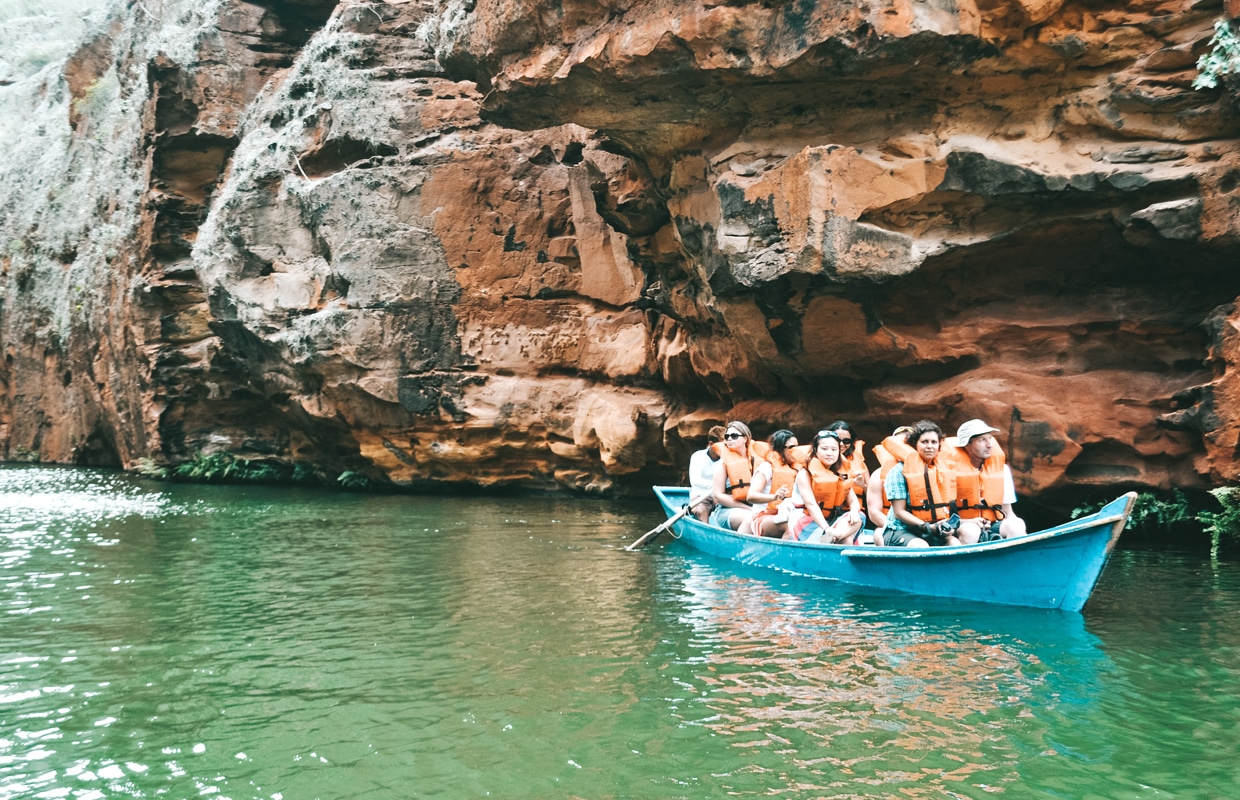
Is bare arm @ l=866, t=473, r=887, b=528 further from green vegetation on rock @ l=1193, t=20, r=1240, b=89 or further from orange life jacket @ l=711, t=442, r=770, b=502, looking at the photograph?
green vegetation on rock @ l=1193, t=20, r=1240, b=89

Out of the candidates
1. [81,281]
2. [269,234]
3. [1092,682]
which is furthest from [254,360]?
[1092,682]

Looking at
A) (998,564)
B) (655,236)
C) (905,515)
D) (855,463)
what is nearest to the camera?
(998,564)

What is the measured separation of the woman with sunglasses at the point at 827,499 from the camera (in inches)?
372

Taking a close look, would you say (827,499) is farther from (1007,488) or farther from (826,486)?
(1007,488)

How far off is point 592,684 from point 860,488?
506cm

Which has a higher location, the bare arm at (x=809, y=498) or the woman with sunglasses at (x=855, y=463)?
the woman with sunglasses at (x=855, y=463)

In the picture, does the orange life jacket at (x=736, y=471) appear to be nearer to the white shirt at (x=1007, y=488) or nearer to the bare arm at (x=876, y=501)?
the bare arm at (x=876, y=501)

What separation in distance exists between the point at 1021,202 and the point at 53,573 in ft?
33.5

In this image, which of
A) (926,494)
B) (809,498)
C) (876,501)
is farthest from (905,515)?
(809,498)

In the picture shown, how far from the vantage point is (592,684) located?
5906mm

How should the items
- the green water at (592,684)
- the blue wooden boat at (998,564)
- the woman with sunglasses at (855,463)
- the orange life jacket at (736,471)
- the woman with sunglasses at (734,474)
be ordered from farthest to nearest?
the orange life jacket at (736,471)
the woman with sunglasses at (734,474)
the woman with sunglasses at (855,463)
the blue wooden boat at (998,564)
the green water at (592,684)

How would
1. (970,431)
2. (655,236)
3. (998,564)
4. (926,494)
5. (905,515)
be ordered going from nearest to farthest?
(998,564)
(970,431)
(926,494)
(905,515)
(655,236)

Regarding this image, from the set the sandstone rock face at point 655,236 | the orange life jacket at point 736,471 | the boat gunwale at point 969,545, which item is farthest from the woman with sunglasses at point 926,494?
the sandstone rock face at point 655,236

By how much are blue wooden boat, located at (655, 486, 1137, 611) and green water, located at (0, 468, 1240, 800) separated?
208 mm
